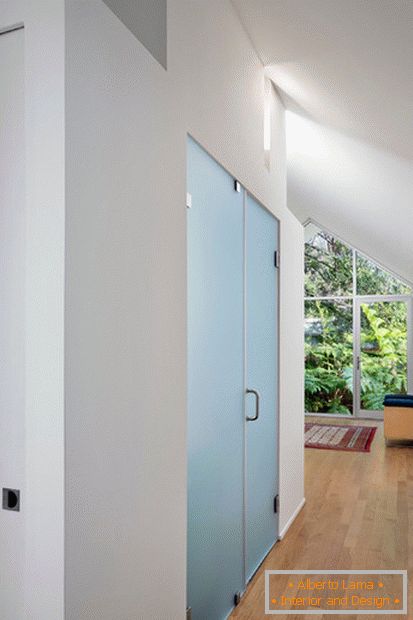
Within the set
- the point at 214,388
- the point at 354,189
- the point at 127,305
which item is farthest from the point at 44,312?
the point at 354,189

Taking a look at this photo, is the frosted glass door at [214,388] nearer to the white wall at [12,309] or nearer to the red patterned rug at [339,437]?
the white wall at [12,309]

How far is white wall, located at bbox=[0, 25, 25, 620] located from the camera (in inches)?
51.2

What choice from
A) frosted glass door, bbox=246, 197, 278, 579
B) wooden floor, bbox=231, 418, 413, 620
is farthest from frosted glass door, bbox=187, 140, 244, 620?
wooden floor, bbox=231, 418, 413, 620

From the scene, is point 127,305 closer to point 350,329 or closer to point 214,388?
point 214,388

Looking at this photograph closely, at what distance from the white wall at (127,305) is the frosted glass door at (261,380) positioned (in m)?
0.90

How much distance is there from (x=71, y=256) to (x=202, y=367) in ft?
3.44

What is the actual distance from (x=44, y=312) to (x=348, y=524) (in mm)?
3196

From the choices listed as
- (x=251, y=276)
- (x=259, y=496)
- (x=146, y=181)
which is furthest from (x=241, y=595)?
(x=146, y=181)

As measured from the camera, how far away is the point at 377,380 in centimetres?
841

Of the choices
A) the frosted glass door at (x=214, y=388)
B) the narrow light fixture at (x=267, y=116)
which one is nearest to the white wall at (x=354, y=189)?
the narrow light fixture at (x=267, y=116)

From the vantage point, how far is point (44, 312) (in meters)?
1.27

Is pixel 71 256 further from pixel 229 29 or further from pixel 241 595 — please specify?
pixel 241 595

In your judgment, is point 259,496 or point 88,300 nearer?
point 88,300

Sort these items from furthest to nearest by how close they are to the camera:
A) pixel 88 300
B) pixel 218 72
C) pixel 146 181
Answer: pixel 218 72 → pixel 146 181 → pixel 88 300
